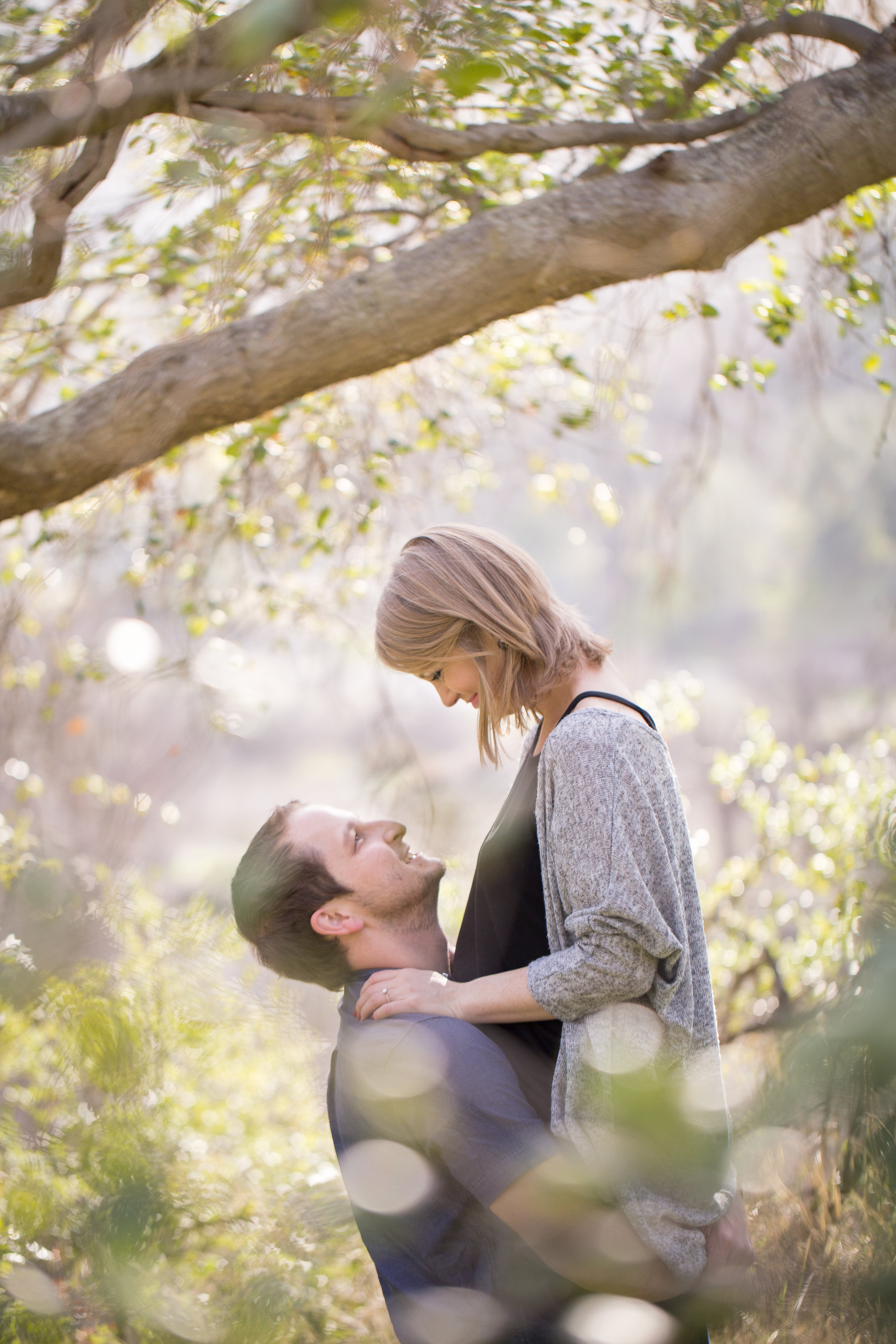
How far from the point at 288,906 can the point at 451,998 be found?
40 cm

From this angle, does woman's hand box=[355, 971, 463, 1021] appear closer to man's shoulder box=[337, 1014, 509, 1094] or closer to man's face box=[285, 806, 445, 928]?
man's shoulder box=[337, 1014, 509, 1094]

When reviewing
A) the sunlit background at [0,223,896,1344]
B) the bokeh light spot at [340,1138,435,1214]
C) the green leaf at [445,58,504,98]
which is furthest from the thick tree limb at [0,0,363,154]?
the bokeh light spot at [340,1138,435,1214]

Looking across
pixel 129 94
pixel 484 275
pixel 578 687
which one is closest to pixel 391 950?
pixel 578 687

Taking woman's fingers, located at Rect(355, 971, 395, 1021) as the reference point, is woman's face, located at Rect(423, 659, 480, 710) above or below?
above

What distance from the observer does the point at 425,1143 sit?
57.7 inches

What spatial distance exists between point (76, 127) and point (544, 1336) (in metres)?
2.43

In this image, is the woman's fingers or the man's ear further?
the man's ear

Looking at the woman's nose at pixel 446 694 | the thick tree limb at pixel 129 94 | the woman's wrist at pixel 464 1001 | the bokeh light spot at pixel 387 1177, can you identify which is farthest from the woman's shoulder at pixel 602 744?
the thick tree limb at pixel 129 94

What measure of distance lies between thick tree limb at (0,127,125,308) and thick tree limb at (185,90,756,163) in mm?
221

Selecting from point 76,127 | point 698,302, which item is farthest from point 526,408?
point 76,127

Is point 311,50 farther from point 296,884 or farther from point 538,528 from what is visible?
point 538,528

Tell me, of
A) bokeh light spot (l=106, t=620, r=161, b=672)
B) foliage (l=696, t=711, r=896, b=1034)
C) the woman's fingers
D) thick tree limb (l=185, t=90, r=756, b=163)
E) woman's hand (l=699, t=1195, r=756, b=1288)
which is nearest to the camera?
woman's hand (l=699, t=1195, r=756, b=1288)

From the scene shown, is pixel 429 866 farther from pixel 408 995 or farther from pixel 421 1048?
pixel 421 1048

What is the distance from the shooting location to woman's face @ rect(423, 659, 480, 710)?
5.50 feet
